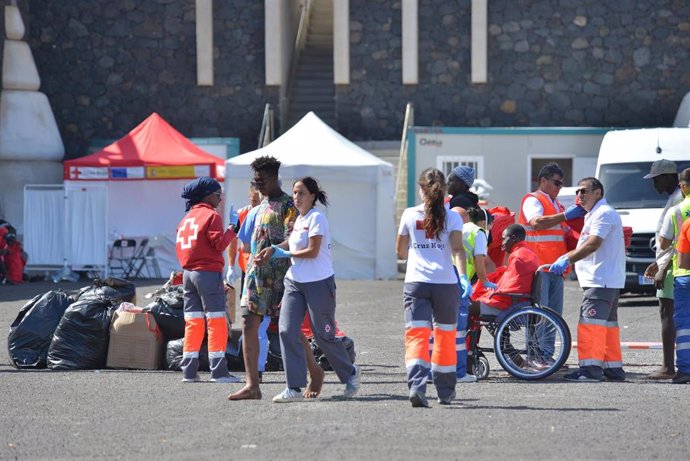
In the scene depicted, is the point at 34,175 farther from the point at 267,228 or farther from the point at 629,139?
the point at 267,228

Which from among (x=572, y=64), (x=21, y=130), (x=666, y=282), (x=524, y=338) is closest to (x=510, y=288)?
(x=524, y=338)

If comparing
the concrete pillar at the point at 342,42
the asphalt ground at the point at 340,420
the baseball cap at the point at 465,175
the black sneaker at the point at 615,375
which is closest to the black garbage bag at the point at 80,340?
the asphalt ground at the point at 340,420

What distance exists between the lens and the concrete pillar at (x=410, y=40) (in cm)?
3106

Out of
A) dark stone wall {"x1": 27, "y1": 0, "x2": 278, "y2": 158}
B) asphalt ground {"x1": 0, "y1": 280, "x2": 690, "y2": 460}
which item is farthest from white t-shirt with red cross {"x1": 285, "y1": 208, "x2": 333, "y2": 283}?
dark stone wall {"x1": 27, "y1": 0, "x2": 278, "y2": 158}

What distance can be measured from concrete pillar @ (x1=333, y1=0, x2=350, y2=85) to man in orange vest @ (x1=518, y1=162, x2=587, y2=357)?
19.3 meters

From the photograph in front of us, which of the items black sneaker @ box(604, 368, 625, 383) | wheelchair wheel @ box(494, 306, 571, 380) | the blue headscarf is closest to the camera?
wheelchair wheel @ box(494, 306, 571, 380)

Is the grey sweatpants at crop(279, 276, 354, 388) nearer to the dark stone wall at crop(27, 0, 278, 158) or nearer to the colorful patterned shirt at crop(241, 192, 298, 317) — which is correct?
the colorful patterned shirt at crop(241, 192, 298, 317)

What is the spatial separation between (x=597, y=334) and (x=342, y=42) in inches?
815

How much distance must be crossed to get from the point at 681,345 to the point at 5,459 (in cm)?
553

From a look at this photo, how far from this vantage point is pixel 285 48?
107 feet

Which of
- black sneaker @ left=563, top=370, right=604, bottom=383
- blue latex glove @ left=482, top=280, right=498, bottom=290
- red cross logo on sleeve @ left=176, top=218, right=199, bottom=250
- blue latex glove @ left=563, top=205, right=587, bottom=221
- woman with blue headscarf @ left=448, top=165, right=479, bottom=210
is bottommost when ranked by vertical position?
black sneaker @ left=563, top=370, right=604, bottom=383

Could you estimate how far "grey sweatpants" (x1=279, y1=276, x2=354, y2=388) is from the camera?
32.6ft

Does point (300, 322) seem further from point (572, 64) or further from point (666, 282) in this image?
point (572, 64)

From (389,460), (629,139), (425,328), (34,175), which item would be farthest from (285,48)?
(389,460)
